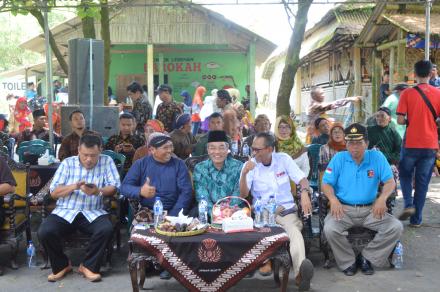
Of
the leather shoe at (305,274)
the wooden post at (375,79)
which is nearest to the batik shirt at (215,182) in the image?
the leather shoe at (305,274)

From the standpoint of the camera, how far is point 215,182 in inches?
226

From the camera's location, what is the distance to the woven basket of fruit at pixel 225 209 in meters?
5.05

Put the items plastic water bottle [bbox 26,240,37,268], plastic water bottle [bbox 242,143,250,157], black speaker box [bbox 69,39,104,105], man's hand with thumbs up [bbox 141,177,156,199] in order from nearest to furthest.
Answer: man's hand with thumbs up [bbox 141,177,156,199] < plastic water bottle [bbox 26,240,37,268] < plastic water bottle [bbox 242,143,250,157] < black speaker box [bbox 69,39,104,105]

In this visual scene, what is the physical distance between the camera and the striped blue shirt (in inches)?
225

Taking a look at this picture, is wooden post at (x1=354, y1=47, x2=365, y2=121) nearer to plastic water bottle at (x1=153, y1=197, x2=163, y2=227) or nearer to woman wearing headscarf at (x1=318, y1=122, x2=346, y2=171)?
woman wearing headscarf at (x1=318, y1=122, x2=346, y2=171)

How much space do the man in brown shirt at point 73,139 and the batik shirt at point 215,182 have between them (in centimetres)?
229

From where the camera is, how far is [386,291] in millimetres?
5145

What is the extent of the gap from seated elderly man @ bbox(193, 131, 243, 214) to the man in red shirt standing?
271cm

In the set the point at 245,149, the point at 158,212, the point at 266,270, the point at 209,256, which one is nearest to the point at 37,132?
the point at 245,149

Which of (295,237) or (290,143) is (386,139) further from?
(295,237)

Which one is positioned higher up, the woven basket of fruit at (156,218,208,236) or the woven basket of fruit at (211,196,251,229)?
the woven basket of fruit at (211,196,251,229)

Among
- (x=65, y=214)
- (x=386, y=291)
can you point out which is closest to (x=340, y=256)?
(x=386, y=291)

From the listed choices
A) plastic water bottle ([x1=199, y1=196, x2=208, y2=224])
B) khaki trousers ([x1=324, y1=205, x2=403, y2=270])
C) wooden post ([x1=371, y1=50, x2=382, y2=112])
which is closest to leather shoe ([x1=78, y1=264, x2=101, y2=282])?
plastic water bottle ([x1=199, y1=196, x2=208, y2=224])

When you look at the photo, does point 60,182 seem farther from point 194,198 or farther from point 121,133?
point 121,133
